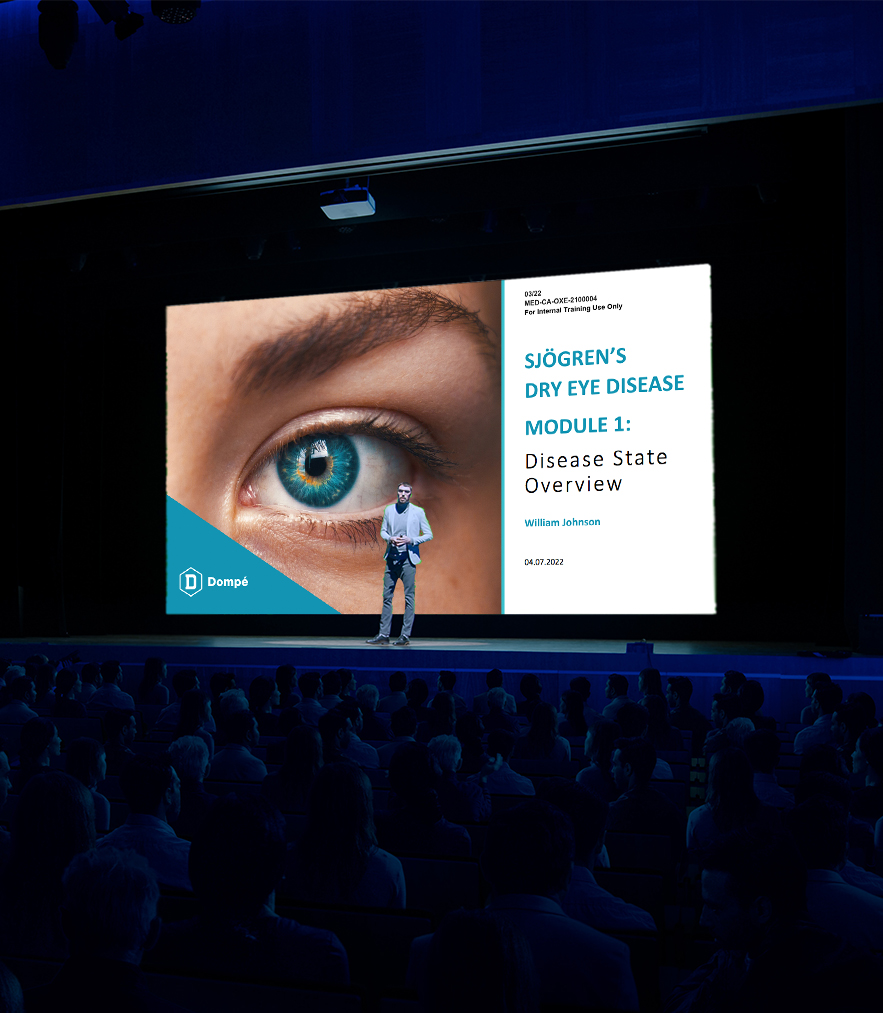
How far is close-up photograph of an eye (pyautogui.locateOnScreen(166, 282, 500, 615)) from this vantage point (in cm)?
816

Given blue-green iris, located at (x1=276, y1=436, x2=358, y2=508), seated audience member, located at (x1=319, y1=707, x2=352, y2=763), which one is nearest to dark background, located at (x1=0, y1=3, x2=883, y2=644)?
blue-green iris, located at (x1=276, y1=436, x2=358, y2=508)

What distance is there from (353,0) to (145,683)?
4.40 meters

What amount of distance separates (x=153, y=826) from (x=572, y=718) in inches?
101

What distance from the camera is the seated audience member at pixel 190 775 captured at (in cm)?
266

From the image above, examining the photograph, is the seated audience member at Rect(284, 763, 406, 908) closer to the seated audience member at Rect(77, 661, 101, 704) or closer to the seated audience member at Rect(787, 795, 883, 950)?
the seated audience member at Rect(787, 795, 883, 950)

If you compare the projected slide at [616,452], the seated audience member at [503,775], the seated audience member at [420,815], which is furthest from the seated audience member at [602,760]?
the projected slide at [616,452]

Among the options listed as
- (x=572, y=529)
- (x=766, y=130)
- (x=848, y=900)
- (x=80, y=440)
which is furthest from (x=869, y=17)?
(x=80, y=440)

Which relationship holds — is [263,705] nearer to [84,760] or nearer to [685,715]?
[84,760]

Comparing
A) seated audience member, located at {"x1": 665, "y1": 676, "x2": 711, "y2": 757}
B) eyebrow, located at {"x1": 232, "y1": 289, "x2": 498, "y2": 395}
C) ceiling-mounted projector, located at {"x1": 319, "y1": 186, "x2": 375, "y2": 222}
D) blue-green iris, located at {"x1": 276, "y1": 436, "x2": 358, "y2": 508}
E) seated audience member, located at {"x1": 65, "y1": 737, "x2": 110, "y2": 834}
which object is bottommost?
seated audience member, located at {"x1": 665, "y1": 676, "x2": 711, "y2": 757}

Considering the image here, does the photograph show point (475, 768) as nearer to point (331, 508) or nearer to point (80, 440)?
point (331, 508)

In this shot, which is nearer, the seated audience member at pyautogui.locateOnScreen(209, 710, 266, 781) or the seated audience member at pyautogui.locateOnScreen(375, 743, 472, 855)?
the seated audience member at pyautogui.locateOnScreen(375, 743, 472, 855)

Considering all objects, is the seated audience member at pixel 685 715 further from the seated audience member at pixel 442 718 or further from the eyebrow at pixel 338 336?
the eyebrow at pixel 338 336

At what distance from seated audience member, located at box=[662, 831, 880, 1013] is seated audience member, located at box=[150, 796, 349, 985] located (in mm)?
588

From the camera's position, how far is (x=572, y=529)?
773 cm
